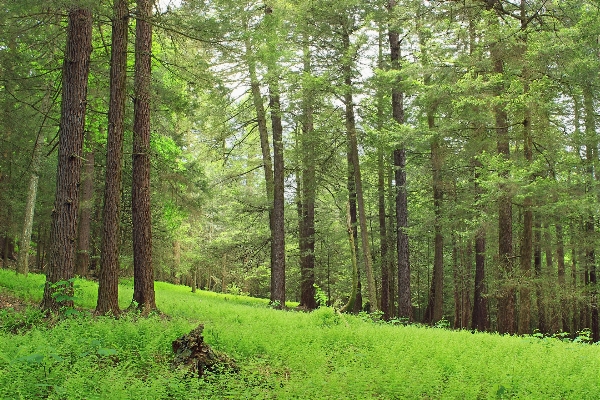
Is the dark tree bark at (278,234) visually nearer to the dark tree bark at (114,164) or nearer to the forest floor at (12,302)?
the dark tree bark at (114,164)

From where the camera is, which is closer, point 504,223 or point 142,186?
point 142,186

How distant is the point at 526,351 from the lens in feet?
25.5

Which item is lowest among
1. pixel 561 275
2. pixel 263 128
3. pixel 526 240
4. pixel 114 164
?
pixel 561 275

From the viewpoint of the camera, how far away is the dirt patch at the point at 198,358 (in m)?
5.68

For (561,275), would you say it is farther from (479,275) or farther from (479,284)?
(479,284)

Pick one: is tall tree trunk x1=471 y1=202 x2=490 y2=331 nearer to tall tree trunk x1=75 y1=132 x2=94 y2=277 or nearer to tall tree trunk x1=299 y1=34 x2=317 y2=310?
tall tree trunk x1=299 y1=34 x2=317 y2=310

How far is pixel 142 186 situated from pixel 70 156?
1775 mm

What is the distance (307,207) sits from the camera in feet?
70.7

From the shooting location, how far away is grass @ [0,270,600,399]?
4637mm

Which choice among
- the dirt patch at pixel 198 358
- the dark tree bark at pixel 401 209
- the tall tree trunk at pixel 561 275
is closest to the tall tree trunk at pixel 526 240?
the tall tree trunk at pixel 561 275

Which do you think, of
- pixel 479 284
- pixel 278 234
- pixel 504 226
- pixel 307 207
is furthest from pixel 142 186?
pixel 479 284

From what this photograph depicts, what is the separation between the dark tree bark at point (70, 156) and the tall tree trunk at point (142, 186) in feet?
4.27

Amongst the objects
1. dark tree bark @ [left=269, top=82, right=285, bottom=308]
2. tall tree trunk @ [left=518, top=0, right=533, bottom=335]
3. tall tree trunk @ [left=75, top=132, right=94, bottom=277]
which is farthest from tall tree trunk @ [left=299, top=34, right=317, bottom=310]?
tall tree trunk @ [left=75, top=132, right=94, bottom=277]

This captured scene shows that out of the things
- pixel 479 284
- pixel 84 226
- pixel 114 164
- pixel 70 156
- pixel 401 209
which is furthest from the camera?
pixel 479 284
